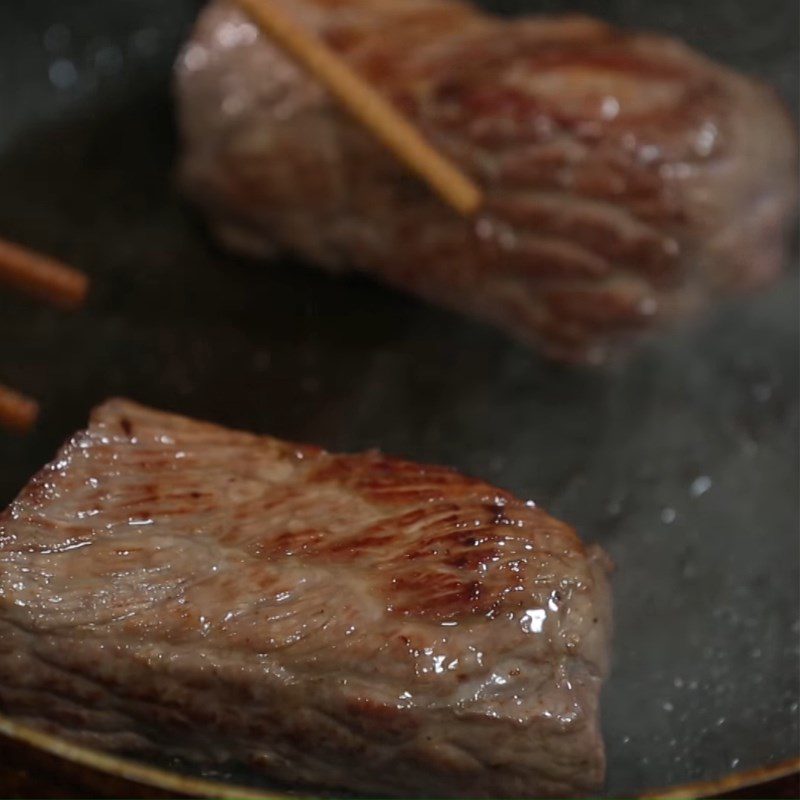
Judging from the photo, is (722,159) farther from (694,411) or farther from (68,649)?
(68,649)

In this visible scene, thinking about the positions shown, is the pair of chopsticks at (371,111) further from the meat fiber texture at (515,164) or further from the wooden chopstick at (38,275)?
the wooden chopstick at (38,275)

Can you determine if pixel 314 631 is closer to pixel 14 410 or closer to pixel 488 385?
pixel 14 410

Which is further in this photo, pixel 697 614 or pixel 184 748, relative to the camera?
pixel 697 614

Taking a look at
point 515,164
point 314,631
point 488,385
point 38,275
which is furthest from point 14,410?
point 515,164

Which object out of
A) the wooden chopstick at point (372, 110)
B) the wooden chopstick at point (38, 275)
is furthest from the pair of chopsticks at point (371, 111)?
the wooden chopstick at point (38, 275)

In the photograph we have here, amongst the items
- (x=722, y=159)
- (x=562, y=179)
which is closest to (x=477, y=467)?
(x=562, y=179)

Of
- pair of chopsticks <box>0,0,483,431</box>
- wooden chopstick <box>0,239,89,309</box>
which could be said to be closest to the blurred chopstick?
wooden chopstick <box>0,239,89,309</box>
